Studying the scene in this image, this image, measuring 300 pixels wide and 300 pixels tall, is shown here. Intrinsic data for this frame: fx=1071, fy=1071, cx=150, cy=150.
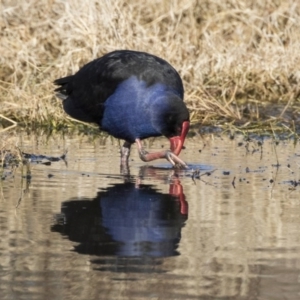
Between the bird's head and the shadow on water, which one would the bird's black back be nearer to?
the bird's head

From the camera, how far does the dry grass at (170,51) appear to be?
10.5 meters

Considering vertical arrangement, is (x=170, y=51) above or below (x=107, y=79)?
above

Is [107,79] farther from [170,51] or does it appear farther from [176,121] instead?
[170,51]

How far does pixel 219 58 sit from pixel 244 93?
465mm

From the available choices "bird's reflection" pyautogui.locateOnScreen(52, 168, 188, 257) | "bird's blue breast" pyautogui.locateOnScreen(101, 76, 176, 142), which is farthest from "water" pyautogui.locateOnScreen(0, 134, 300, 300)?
"bird's blue breast" pyautogui.locateOnScreen(101, 76, 176, 142)

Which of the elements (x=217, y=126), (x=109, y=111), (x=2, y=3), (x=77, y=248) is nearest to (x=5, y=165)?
(x=109, y=111)

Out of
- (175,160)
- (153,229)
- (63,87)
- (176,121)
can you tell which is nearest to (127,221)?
(153,229)

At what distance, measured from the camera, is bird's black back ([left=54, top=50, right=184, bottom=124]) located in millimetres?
7965

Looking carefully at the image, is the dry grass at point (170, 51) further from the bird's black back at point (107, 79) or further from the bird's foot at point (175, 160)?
the bird's foot at point (175, 160)

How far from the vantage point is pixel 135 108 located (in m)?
7.81

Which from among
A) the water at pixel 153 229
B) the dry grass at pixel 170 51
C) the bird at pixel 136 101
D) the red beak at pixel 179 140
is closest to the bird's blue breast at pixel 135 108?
the bird at pixel 136 101

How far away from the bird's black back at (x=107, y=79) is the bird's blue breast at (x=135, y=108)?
65 millimetres

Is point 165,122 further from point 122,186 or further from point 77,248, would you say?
point 77,248

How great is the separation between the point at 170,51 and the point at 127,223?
6.10 metres
